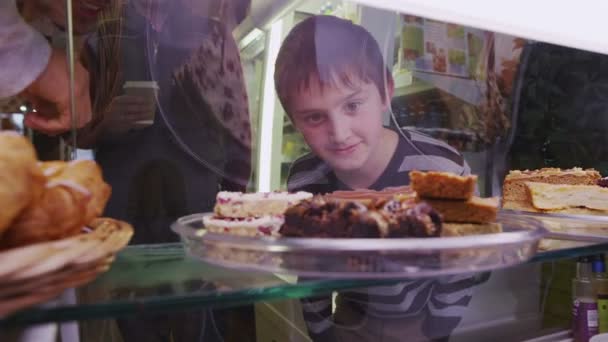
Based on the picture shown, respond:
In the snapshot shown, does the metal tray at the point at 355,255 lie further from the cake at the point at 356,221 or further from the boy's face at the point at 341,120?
the boy's face at the point at 341,120

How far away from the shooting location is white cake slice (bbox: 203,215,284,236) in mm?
800

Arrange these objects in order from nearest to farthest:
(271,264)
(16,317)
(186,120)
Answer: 1. (16,317)
2. (271,264)
3. (186,120)

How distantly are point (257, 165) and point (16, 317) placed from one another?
77 centimetres

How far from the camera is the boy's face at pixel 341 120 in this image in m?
1.23

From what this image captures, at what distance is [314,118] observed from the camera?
48.5 inches

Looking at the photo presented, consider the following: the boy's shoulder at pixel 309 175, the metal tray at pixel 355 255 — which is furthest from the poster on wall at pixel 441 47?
the metal tray at pixel 355 255

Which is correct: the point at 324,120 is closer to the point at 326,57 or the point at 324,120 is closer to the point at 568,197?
the point at 326,57

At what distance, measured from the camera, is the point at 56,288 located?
18.3 inches

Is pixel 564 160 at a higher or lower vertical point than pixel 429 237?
higher

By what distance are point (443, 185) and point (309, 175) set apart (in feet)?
1.52

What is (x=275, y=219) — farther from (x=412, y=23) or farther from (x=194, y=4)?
(x=412, y=23)

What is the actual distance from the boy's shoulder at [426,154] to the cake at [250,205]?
1.75 feet

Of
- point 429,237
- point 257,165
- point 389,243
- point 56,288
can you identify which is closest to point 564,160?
point 257,165

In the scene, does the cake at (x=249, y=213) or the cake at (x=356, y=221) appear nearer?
the cake at (x=356, y=221)
